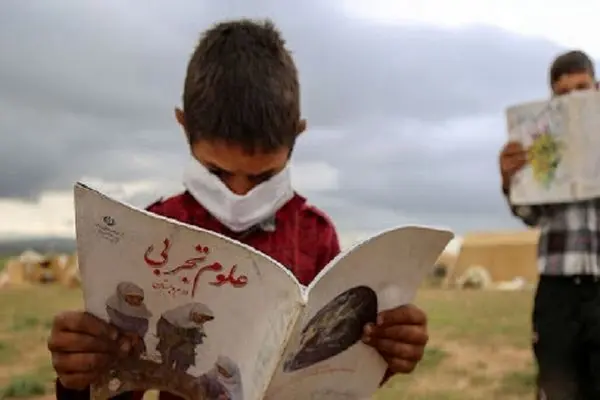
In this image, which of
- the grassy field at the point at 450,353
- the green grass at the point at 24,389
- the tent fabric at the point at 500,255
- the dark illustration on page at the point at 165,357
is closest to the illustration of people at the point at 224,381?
the dark illustration on page at the point at 165,357

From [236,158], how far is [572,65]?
3.96 ft

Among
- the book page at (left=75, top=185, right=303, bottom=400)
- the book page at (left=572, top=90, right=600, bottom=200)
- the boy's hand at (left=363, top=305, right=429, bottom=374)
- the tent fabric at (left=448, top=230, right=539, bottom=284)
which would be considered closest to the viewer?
the book page at (left=75, top=185, right=303, bottom=400)

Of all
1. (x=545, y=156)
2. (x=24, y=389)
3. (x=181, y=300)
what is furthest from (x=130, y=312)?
(x=24, y=389)

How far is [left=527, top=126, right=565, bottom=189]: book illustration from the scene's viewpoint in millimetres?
1718

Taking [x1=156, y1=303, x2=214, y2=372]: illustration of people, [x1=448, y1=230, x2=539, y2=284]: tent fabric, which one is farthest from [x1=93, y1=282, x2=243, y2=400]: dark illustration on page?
[x1=448, y1=230, x2=539, y2=284]: tent fabric

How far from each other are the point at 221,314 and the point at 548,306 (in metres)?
1.23

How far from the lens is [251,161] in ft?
2.62

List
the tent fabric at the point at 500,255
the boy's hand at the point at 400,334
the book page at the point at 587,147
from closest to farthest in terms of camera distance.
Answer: the boy's hand at the point at 400,334 → the book page at the point at 587,147 → the tent fabric at the point at 500,255

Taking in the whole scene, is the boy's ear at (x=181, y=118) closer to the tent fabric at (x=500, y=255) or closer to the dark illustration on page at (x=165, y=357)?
the dark illustration on page at (x=165, y=357)

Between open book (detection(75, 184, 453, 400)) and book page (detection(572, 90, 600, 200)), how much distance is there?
3.43 feet

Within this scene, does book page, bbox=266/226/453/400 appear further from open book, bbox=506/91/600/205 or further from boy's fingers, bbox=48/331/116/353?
open book, bbox=506/91/600/205

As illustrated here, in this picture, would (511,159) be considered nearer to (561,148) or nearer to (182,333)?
(561,148)

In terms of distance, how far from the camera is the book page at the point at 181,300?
63 centimetres

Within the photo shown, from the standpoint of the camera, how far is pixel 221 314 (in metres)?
0.67
